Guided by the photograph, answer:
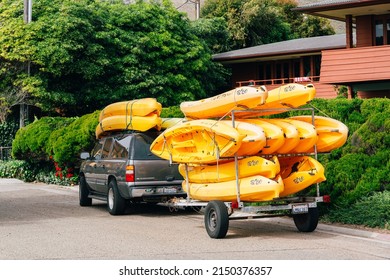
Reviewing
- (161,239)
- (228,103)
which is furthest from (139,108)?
(161,239)

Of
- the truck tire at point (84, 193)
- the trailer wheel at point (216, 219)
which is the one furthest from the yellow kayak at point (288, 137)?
the truck tire at point (84, 193)

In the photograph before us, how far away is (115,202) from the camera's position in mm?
16703

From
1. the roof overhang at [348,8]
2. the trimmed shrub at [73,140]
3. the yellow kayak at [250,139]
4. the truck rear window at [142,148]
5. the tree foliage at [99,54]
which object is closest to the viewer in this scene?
the yellow kayak at [250,139]

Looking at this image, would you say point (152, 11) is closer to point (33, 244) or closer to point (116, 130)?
point (116, 130)

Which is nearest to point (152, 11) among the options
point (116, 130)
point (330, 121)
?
point (116, 130)

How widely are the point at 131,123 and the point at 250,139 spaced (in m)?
5.07

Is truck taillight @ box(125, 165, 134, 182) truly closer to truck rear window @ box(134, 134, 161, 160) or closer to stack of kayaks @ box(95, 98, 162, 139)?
truck rear window @ box(134, 134, 161, 160)

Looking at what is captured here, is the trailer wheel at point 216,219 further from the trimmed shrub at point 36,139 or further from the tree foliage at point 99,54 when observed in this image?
the tree foliage at point 99,54

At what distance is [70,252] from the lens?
37.3 ft

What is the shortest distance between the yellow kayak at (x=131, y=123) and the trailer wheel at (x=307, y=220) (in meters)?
4.40

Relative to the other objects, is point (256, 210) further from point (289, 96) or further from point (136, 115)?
point (136, 115)

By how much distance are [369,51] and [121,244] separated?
19302mm

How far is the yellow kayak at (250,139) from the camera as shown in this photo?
490 inches

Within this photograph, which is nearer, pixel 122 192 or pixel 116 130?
pixel 122 192
